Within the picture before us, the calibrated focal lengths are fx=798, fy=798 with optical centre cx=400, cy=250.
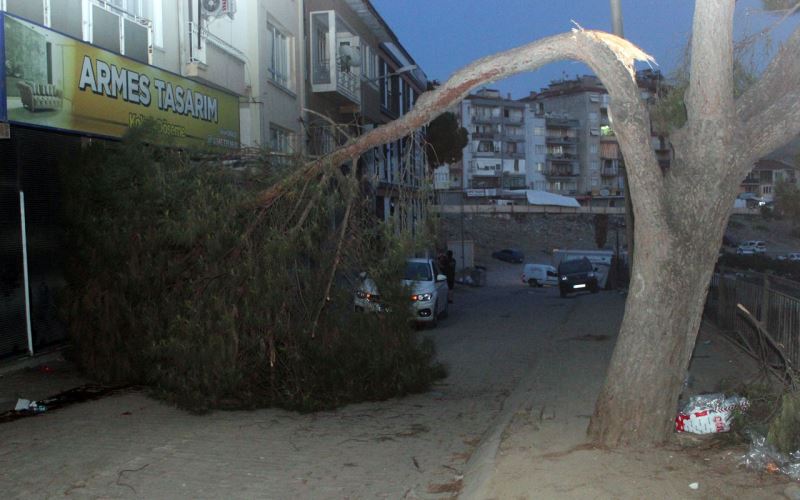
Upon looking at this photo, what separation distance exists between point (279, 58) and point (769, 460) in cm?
1756

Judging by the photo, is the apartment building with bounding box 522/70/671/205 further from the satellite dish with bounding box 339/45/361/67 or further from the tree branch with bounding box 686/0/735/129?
the tree branch with bounding box 686/0/735/129

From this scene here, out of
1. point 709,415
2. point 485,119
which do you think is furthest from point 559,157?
point 709,415

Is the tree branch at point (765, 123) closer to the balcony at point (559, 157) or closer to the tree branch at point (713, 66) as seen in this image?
the tree branch at point (713, 66)

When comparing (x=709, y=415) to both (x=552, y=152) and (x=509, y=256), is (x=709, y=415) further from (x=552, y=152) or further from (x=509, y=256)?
(x=552, y=152)

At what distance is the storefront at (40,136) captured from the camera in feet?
33.6

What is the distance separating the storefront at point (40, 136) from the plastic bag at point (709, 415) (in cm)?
638

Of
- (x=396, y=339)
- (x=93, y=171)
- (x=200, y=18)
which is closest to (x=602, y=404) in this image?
(x=396, y=339)

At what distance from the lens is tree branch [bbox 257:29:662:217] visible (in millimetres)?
6305

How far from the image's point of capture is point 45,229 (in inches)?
459

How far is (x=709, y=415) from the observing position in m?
6.71

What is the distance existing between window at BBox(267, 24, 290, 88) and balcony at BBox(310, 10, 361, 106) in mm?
1334

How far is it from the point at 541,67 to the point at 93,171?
234 inches

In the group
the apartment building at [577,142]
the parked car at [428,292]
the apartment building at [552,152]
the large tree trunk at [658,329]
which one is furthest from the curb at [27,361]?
the apartment building at [577,142]

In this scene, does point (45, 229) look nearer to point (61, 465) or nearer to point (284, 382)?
point (284, 382)
